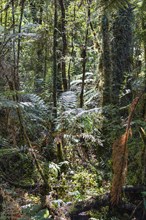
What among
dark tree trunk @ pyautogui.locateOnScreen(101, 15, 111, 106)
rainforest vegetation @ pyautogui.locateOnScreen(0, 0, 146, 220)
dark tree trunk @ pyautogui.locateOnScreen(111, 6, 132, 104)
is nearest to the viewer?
rainforest vegetation @ pyautogui.locateOnScreen(0, 0, 146, 220)

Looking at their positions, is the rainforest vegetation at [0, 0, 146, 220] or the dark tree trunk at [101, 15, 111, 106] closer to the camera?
the rainforest vegetation at [0, 0, 146, 220]

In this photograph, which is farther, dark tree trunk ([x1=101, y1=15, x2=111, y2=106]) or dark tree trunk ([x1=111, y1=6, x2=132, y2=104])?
dark tree trunk ([x1=111, y1=6, x2=132, y2=104])

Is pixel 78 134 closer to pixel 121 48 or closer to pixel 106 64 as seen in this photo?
pixel 106 64

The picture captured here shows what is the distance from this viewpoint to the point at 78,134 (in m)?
4.35

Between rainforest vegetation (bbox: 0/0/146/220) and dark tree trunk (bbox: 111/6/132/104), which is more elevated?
dark tree trunk (bbox: 111/6/132/104)

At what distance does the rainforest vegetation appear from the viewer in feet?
9.00

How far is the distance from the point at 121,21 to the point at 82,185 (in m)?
3.06

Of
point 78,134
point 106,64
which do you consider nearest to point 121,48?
point 106,64

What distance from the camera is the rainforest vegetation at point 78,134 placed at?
9.00ft

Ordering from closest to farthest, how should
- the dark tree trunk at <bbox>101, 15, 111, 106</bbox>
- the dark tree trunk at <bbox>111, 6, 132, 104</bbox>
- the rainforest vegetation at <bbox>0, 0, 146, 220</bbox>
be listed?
1. the rainforest vegetation at <bbox>0, 0, 146, 220</bbox>
2. the dark tree trunk at <bbox>101, 15, 111, 106</bbox>
3. the dark tree trunk at <bbox>111, 6, 132, 104</bbox>

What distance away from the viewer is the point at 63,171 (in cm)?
407

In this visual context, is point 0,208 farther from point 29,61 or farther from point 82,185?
point 29,61

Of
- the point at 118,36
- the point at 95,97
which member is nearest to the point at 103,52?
the point at 118,36

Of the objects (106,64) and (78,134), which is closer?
(78,134)
